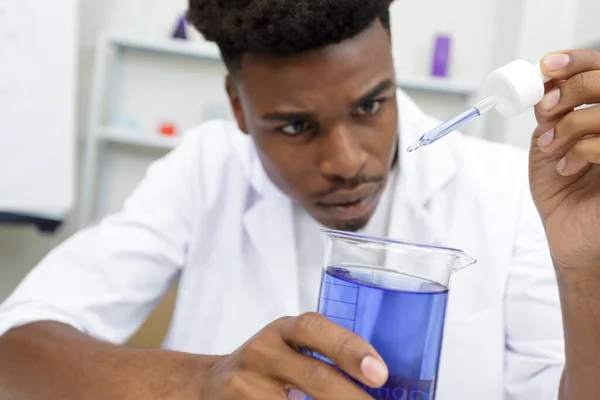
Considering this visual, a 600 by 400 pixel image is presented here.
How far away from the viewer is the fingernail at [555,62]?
0.60m

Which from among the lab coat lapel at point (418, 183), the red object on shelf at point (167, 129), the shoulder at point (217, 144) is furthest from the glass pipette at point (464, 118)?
the red object on shelf at point (167, 129)

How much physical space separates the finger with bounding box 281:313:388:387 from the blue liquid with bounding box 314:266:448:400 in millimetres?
16

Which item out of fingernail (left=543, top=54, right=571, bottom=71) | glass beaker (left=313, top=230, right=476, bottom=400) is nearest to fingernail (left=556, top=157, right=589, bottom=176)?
fingernail (left=543, top=54, right=571, bottom=71)

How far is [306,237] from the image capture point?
3.99ft

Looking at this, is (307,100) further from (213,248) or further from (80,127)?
(80,127)

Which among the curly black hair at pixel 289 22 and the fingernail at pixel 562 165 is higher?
the curly black hair at pixel 289 22

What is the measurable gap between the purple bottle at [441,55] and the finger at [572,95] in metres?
A: 1.75

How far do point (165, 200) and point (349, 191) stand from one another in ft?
1.59

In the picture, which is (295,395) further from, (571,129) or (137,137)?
(137,137)

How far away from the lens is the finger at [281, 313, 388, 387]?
0.47m

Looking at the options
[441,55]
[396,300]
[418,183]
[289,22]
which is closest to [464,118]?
[396,300]

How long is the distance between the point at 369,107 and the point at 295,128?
0.13 metres

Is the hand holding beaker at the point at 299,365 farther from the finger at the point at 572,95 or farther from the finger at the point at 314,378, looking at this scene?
the finger at the point at 572,95

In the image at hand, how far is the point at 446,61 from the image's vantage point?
232cm
